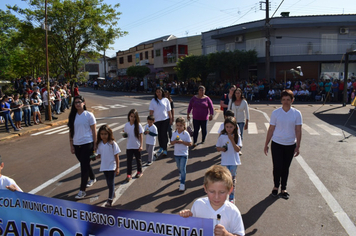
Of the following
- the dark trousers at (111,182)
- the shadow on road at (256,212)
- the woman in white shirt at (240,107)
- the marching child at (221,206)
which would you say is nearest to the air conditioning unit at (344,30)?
the woman in white shirt at (240,107)

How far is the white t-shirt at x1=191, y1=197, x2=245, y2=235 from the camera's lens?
2.63 meters

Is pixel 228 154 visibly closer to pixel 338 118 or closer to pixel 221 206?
pixel 221 206

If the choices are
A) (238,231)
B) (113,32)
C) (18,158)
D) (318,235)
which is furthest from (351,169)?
(113,32)

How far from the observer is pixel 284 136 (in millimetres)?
5242

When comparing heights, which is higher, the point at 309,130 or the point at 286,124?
the point at 286,124

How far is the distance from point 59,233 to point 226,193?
2.03m

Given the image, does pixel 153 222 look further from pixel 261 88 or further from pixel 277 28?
pixel 277 28

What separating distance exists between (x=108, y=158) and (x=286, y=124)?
3.28 meters

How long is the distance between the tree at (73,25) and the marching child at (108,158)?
56.5ft

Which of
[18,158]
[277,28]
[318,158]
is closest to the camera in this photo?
[318,158]

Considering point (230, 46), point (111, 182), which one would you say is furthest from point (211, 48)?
point (111, 182)

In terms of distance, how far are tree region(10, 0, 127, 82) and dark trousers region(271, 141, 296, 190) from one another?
60.6ft

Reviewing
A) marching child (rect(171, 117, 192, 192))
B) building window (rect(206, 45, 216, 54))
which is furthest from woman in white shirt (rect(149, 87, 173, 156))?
building window (rect(206, 45, 216, 54))

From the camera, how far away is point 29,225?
343cm
